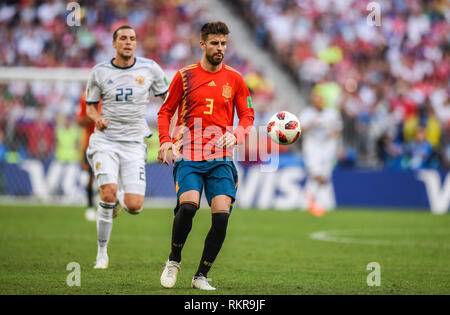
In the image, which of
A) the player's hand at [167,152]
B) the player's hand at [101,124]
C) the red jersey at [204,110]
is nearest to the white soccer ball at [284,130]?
the red jersey at [204,110]

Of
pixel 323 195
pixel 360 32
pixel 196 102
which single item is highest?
pixel 360 32

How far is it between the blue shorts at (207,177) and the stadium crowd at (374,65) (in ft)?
43.6

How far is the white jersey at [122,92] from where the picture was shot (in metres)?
9.51

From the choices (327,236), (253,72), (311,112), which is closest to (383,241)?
(327,236)

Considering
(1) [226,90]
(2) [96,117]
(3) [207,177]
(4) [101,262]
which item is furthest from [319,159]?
(3) [207,177]

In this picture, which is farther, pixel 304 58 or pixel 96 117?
pixel 304 58

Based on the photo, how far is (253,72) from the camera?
24922 mm

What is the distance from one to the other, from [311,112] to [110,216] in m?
9.24

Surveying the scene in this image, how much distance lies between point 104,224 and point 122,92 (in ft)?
5.27

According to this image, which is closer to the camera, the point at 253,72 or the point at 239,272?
the point at 239,272

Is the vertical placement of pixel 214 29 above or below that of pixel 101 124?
above

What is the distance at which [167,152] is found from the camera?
24.7ft

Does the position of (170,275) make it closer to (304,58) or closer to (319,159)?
(319,159)
